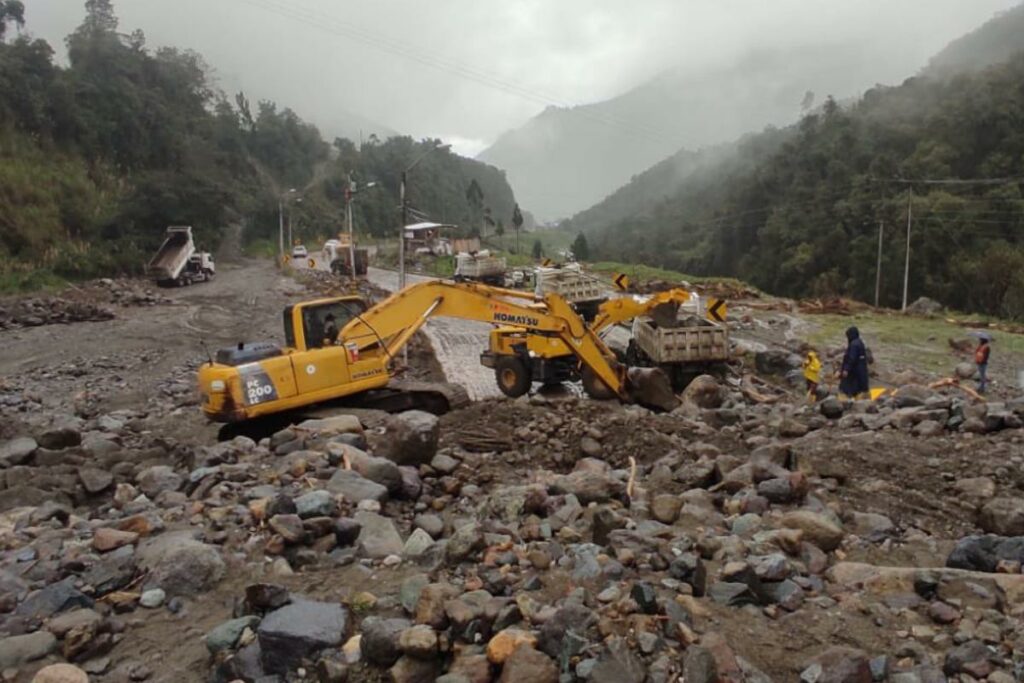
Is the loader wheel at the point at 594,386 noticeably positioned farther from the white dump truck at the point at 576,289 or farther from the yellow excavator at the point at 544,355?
the white dump truck at the point at 576,289

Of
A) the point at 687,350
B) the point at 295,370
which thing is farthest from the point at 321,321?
the point at 687,350

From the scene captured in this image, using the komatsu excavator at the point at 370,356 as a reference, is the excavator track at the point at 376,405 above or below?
below

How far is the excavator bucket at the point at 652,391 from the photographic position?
38.3 feet

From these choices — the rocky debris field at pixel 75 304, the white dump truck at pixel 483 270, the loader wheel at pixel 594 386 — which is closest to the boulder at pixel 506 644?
the loader wheel at pixel 594 386

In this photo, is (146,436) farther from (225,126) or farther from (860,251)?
(225,126)

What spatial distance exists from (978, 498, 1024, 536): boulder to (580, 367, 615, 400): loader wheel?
21.8 feet

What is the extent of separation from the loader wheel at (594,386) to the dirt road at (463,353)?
1990mm

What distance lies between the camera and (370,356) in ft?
33.6

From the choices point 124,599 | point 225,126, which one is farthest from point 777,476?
point 225,126

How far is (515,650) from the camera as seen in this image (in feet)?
10.4

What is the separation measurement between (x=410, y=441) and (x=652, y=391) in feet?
18.7

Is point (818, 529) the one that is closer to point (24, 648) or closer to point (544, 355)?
point (24, 648)

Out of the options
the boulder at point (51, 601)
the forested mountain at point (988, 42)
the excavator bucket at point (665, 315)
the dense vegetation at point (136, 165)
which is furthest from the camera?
the forested mountain at point (988, 42)

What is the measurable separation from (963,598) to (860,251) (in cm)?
4307
